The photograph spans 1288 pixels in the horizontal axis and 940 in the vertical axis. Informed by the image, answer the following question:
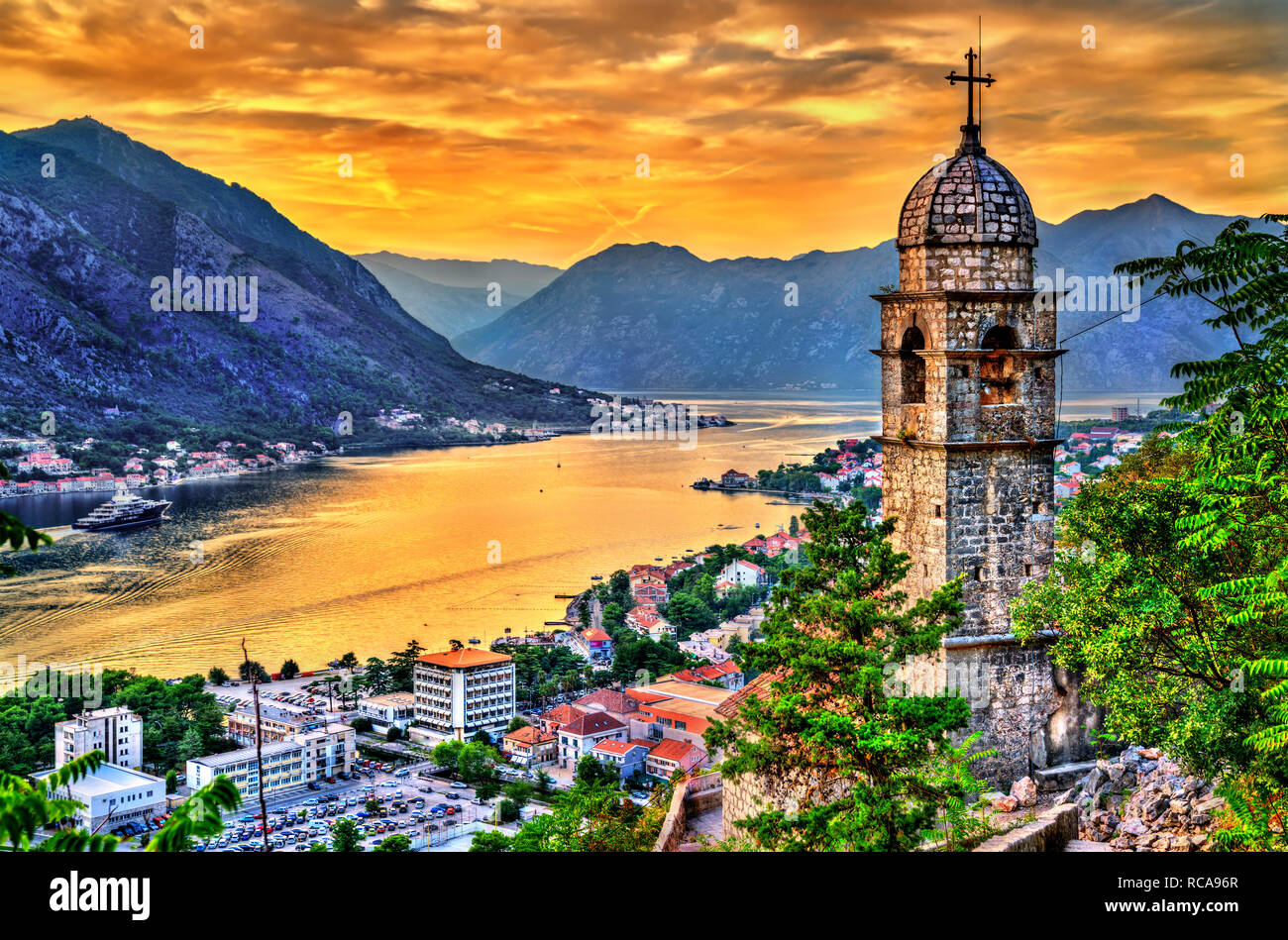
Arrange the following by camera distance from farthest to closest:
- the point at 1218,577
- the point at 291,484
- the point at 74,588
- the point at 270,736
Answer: the point at 291,484
the point at 74,588
the point at 270,736
the point at 1218,577

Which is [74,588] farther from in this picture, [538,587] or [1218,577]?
[1218,577]

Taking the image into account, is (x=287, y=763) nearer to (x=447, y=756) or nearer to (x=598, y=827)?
(x=447, y=756)

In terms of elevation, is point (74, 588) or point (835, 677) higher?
point (835, 677)

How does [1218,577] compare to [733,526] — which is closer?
[1218,577]

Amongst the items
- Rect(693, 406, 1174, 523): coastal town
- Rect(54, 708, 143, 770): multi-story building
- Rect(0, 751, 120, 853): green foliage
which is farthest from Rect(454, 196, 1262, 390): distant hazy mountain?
Rect(0, 751, 120, 853): green foliage

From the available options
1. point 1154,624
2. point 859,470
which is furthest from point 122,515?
point 1154,624

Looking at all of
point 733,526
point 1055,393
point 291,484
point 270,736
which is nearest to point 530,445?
point 291,484

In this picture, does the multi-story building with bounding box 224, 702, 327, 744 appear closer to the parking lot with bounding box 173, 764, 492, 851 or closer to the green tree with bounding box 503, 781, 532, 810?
the parking lot with bounding box 173, 764, 492, 851
